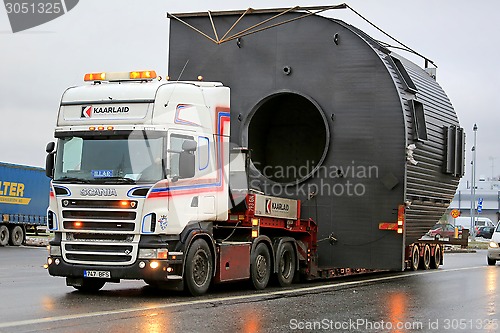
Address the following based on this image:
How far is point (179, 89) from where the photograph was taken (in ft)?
47.4

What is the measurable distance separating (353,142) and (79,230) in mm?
6785

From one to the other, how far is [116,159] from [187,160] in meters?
1.14

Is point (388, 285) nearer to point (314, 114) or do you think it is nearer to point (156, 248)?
point (314, 114)

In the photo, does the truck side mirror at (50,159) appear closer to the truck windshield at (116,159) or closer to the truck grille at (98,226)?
the truck windshield at (116,159)

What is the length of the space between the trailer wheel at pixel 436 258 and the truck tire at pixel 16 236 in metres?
17.8

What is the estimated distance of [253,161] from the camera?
20609 mm

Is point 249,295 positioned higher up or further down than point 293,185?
further down

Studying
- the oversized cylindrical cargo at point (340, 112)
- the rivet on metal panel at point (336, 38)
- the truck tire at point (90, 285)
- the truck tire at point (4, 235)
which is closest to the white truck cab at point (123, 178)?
the truck tire at point (90, 285)

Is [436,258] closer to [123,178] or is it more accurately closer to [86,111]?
[123,178]

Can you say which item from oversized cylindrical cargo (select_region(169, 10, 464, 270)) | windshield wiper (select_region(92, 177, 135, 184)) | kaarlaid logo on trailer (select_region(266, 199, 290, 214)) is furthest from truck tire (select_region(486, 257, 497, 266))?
windshield wiper (select_region(92, 177, 135, 184))

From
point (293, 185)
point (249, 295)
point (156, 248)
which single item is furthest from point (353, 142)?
point (156, 248)

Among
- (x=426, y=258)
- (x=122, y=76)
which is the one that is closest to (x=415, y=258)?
(x=426, y=258)

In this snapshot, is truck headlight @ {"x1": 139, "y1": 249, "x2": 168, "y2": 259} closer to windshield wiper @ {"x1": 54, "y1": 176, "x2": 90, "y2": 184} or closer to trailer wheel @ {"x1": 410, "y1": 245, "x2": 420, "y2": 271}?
windshield wiper @ {"x1": 54, "y1": 176, "x2": 90, "y2": 184}

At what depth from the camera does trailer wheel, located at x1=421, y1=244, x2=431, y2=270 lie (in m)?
24.1
